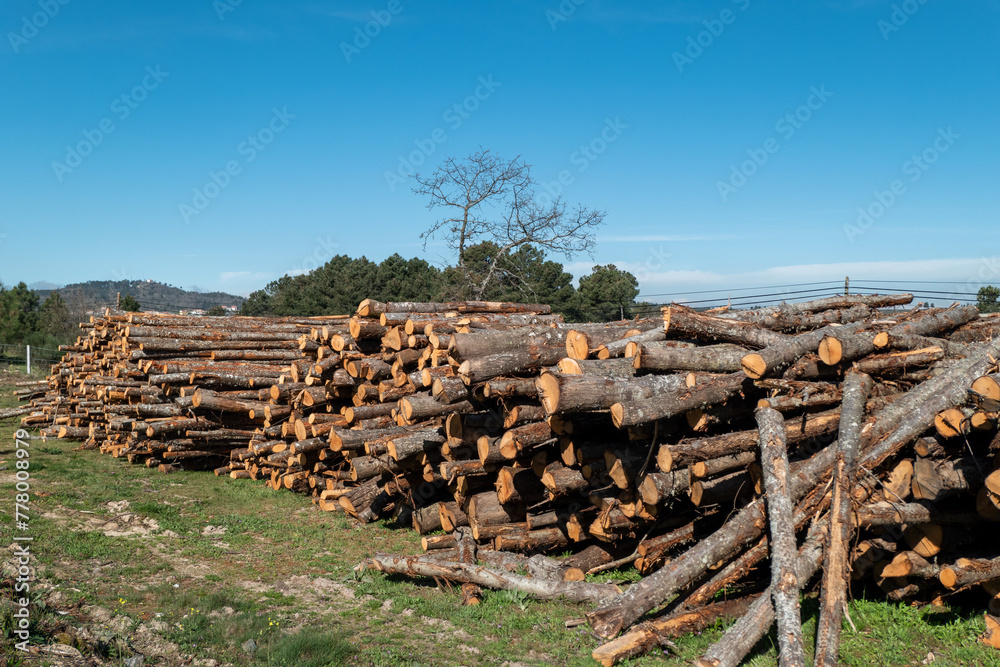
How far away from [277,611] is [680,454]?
12.2ft

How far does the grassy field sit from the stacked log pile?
1.10ft

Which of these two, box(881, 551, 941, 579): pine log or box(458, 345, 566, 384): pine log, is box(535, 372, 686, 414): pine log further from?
box(881, 551, 941, 579): pine log

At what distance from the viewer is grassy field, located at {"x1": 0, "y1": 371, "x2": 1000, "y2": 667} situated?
15.7 ft

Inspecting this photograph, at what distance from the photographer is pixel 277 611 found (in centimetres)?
575

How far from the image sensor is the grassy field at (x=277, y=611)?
4.79 m

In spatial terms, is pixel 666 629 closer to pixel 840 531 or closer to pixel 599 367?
pixel 840 531

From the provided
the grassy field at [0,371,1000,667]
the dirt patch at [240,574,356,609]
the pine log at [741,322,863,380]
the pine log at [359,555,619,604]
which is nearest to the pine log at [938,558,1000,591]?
the grassy field at [0,371,1000,667]

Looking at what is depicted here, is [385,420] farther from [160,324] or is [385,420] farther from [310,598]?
[160,324]

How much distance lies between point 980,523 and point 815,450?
129 cm

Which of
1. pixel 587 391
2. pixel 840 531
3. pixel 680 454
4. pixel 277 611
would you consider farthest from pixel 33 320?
pixel 840 531

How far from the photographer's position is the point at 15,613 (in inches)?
179

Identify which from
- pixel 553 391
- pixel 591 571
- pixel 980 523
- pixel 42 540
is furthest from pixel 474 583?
pixel 42 540

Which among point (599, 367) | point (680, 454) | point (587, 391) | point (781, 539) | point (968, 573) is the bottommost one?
point (968, 573)

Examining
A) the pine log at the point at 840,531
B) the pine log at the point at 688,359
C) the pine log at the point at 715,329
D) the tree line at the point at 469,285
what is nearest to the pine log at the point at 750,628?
the pine log at the point at 840,531
